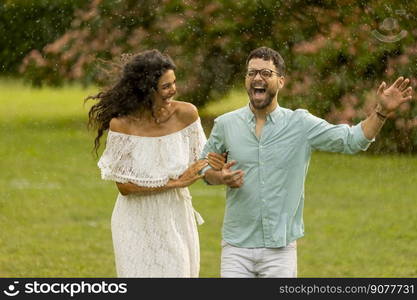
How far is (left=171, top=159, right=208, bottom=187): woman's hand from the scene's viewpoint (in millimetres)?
5289

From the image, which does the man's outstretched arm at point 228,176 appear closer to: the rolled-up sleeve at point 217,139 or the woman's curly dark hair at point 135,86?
the rolled-up sleeve at point 217,139

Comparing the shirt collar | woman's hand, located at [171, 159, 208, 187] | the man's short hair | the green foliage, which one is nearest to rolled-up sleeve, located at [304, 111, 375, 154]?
the shirt collar

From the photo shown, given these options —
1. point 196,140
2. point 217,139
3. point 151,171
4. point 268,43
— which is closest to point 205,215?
point 268,43

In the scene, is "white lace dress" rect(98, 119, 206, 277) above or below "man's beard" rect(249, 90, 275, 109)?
below

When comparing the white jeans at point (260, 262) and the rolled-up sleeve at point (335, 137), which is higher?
the rolled-up sleeve at point (335, 137)

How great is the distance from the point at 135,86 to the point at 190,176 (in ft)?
1.69

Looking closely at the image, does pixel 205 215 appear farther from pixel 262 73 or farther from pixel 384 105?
pixel 384 105

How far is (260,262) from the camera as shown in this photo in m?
4.93

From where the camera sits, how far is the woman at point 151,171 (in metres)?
5.43

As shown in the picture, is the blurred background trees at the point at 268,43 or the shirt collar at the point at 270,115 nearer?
the shirt collar at the point at 270,115

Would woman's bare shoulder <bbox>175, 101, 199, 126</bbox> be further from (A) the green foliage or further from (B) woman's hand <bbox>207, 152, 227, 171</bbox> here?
(A) the green foliage

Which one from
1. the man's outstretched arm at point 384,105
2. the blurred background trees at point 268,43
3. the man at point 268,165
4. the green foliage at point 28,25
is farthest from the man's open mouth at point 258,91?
the green foliage at point 28,25

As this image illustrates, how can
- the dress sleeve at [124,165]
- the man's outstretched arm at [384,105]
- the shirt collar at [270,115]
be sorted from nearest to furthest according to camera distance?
1. the man's outstretched arm at [384,105]
2. the shirt collar at [270,115]
3. the dress sleeve at [124,165]

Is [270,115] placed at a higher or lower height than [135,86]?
lower
